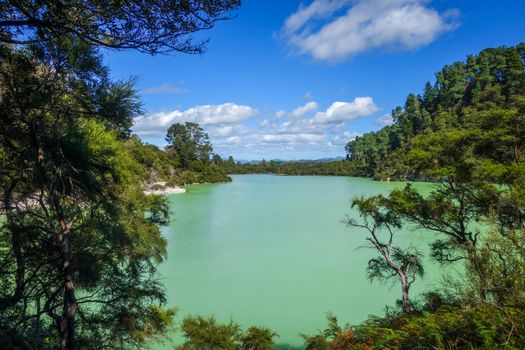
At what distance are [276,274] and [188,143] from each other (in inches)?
1710

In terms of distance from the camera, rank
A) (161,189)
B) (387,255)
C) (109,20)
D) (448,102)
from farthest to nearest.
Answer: (448,102), (161,189), (387,255), (109,20)

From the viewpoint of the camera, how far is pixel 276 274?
34.9ft

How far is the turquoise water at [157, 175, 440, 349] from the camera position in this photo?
790cm

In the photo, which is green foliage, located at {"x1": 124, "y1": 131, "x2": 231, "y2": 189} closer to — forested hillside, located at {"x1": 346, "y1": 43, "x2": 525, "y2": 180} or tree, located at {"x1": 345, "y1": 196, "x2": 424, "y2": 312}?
forested hillside, located at {"x1": 346, "y1": 43, "x2": 525, "y2": 180}

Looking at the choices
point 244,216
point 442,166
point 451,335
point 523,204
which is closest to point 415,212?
point 442,166

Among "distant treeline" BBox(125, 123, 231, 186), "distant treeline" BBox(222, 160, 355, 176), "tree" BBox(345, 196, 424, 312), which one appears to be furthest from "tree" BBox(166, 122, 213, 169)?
"tree" BBox(345, 196, 424, 312)

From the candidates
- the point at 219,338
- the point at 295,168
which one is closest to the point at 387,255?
the point at 219,338

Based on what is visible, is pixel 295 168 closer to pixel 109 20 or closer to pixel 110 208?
pixel 110 208

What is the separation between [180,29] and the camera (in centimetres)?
268

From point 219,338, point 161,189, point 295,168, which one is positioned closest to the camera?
point 219,338

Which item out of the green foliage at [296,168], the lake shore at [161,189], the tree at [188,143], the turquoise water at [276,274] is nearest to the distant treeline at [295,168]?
the green foliage at [296,168]

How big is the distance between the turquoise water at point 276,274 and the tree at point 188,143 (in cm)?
3145

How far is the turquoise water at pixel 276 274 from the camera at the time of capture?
790cm

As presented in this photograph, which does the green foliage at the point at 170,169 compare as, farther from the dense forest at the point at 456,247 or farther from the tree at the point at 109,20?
the tree at the point at 109,20
